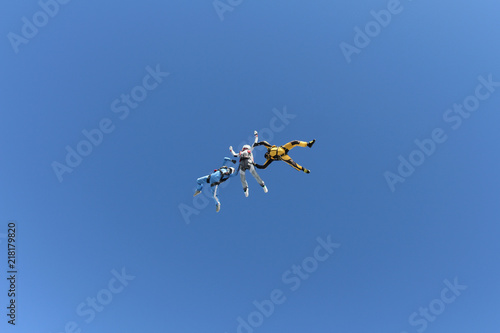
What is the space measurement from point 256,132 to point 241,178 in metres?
2.77

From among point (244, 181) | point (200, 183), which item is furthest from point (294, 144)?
point (200, 183)

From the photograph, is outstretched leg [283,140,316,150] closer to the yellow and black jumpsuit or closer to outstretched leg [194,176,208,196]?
the yellow and black jumpsuit

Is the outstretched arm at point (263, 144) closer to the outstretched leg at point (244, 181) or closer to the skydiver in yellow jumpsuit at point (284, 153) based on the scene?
the skydiver in yellow jumpsuit at point (284, 153)

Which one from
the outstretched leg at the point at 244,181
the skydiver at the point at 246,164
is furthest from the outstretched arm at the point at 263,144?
the outstretched leg at the point at 244,181

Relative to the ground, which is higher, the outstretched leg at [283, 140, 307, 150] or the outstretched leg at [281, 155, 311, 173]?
the outstretched leg at [283, 140, 307, 150]

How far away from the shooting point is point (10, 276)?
18125 mm

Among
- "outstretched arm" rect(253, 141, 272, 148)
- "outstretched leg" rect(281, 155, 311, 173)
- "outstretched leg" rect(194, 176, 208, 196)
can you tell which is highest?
"outstretched leg" rect(194, 176, 208, 196)

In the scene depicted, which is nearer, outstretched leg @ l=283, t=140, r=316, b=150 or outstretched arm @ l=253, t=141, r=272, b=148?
outstretched leg @ l=283, t=140, r=316, b=150

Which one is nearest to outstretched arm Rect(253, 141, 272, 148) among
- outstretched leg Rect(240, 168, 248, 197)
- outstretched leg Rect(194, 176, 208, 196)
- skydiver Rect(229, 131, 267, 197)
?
skydiver Rect(229, 131, 267, 197)

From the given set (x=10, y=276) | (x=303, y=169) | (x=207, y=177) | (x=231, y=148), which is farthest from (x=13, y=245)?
(x=303, y=169)

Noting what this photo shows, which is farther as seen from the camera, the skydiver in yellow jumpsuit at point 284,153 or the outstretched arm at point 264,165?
the outstretched arm at point 264,165

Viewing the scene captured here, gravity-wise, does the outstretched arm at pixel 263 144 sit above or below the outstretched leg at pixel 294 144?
above

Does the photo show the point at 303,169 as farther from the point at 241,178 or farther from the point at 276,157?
the point at 241,178

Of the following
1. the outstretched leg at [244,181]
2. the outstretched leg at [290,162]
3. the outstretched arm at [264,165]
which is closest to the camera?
the outstretched leg at [290,162]
